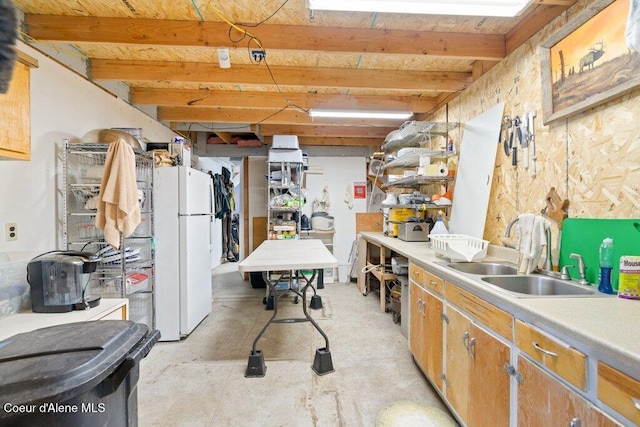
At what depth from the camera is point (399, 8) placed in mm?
1712

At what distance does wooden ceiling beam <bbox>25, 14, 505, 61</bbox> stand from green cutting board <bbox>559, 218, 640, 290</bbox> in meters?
1.64

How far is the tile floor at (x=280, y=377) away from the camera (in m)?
1.86

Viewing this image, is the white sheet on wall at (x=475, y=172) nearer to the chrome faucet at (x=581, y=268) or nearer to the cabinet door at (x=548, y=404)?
the chrome faucet at (x=581, y=268)

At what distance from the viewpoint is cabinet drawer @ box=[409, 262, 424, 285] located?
2285 mm

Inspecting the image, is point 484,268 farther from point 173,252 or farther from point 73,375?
point 173,252

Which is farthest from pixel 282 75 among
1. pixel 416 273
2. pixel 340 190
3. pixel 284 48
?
pixel 340 190

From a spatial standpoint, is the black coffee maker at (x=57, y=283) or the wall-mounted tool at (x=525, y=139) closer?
the black coffee maker at (x=57, y=283)

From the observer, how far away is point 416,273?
238 cm

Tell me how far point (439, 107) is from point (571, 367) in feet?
11.3

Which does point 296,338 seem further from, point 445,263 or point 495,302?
point 495,302

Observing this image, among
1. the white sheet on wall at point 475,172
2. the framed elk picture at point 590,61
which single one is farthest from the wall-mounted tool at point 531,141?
the white sheet on wall at point 475,172

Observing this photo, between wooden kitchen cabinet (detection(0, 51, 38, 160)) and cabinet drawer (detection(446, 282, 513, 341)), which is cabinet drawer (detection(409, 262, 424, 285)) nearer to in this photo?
cabinet drawer (detection(446, 282, 513, 341))

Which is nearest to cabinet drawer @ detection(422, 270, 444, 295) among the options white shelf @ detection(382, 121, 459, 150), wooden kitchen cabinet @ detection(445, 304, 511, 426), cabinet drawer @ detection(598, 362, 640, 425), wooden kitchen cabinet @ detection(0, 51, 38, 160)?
wooden kitchen cabinet @ detection(445, 304, 511, 426)

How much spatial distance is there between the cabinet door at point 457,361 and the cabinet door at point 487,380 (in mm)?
51
